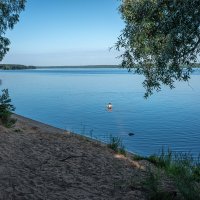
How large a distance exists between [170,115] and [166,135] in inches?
418

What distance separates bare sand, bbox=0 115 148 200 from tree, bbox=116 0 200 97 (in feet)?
9.08

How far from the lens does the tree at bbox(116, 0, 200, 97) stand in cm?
838

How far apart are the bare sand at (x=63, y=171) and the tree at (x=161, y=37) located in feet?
9.08

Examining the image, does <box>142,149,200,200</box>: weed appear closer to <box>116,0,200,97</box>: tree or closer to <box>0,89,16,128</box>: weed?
<box>116,0,200,97</box>: tree

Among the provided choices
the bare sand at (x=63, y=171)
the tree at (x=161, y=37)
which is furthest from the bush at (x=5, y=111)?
the tree at (x=161, y=37)

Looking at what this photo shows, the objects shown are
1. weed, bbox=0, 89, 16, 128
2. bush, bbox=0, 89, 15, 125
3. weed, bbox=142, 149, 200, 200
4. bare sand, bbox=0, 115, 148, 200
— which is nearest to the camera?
weed, bbox=142, 149, 200, 200

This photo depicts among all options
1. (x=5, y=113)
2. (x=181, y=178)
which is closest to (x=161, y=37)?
(x=181, y=178)

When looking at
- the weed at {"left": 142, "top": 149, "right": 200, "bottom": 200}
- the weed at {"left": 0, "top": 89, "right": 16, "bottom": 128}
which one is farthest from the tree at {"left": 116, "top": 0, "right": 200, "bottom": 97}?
the weed at {"left": 0, "top": 89, "right": 16, "bottom": 128}

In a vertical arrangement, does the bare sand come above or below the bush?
below

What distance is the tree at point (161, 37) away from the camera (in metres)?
8.38

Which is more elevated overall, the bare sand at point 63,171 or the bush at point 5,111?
the bush at point 5,111

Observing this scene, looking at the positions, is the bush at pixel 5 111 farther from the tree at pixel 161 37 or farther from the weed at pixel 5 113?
the tree at pixel 161 37

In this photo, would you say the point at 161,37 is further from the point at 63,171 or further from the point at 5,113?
the point at 5,113

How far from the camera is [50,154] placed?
10.3m
